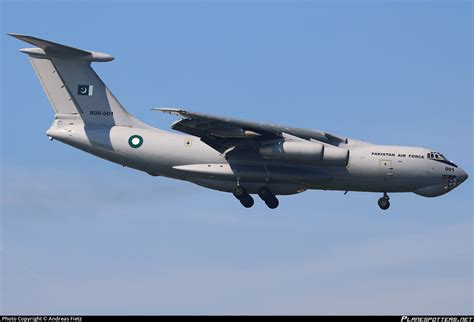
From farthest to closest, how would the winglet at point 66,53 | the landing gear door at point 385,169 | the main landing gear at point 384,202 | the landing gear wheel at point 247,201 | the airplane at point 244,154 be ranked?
→ the winglet at point 66,53, the landing gear wheel at point 247,201, the main landing gear at point 384,202, the landing gear door at point 385,169, the airplane at point 244,154

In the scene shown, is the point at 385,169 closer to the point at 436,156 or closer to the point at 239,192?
the point at 436,156

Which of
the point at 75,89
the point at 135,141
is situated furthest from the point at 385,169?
the point at 75,89

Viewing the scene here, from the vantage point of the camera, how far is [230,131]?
18.7 meters

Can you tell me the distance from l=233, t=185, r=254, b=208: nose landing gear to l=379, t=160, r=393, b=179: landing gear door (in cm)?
330

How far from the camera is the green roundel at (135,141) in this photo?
1957 centimetres

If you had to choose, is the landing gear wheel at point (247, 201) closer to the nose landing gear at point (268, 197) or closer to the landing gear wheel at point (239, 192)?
the landing gear wheel at point (239, 192)

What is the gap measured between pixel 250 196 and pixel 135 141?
3.17 metres

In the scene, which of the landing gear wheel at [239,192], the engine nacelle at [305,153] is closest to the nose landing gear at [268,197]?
the landing gear wheel at [239,192]

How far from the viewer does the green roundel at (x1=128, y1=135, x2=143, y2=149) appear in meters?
19.6

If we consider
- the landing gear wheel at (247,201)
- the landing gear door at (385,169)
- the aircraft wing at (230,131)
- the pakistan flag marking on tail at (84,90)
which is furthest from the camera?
the pakistan flag marking on tail at (84,90)

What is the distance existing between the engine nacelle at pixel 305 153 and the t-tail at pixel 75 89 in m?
3.71

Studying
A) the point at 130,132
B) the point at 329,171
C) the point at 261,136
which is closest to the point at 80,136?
the point at 130,132

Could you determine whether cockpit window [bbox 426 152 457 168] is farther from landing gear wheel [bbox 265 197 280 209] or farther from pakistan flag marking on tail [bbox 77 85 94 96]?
pakistan flag marking on tail [bbox 77 85 94 96]

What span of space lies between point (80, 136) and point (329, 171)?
630 cm
